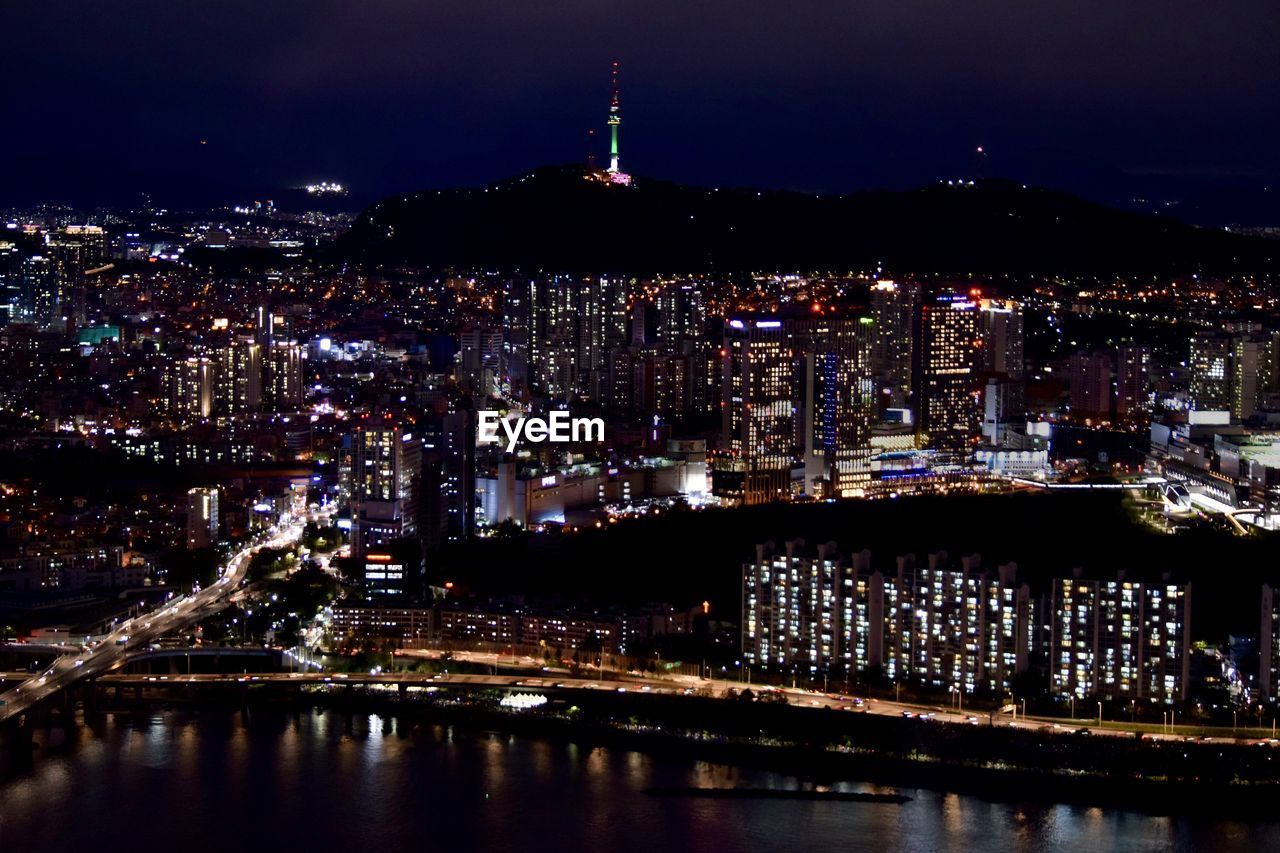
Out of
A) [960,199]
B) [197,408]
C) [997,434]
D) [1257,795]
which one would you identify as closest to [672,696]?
[1257,795]

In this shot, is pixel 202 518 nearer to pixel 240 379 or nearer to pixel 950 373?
pixel 240 379

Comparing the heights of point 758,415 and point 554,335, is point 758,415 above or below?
below

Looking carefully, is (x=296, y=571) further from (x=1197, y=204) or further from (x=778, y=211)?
(x=1197, y=204)

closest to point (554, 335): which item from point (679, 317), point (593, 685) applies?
point (679, 317)

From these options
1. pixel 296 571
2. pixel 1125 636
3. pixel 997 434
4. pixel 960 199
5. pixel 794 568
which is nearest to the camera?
pixel 1125 636

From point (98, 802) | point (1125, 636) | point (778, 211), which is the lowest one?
point (98, 802)

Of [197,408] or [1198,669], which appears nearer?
[1198,669]
